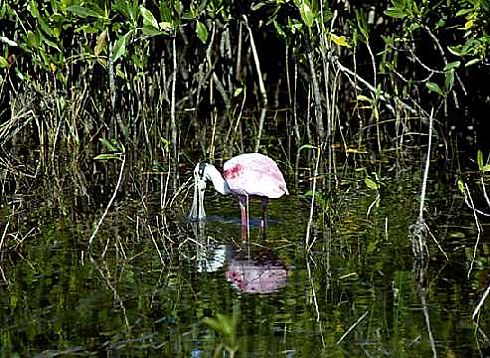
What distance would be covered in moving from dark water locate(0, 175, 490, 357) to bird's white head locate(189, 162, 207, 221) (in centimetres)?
8

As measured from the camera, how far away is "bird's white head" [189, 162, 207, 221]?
720cm

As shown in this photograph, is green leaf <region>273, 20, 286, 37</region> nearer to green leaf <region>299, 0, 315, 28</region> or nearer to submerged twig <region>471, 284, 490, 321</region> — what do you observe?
green leaf <region>299, 0, 315, 28</region>

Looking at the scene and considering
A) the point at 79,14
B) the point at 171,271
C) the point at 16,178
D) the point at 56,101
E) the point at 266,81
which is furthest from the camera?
the point at 266,81

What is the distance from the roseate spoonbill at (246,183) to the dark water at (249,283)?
11 cm

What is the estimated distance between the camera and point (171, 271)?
615 centimetres

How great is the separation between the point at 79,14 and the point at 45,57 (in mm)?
825

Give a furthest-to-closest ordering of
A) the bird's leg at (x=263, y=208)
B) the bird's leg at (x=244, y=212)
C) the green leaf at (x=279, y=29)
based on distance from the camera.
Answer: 1. the green leaf at (x=279, y=29)
2. the bird's leg at (x=263, y=208)
3. the bird's leg at (x=244, y=212)

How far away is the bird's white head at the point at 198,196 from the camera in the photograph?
7.20 meters

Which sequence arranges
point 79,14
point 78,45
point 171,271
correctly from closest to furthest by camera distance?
point 171,271 < point 79,14 < point 78,45

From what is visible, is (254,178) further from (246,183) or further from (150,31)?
(150,31)

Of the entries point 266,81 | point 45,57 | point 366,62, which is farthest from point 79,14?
point 266,81

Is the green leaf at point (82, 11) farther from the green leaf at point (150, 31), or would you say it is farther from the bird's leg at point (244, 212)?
the bird's leg at point (244, 212)

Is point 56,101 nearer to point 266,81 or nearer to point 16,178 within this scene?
point 16,178

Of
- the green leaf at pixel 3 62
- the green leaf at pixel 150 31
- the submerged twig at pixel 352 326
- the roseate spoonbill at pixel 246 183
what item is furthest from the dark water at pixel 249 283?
the green leaf at pixel 3 62
